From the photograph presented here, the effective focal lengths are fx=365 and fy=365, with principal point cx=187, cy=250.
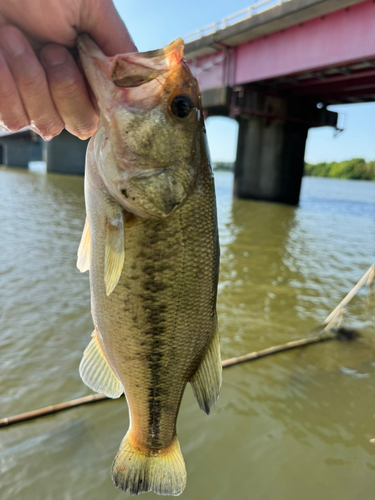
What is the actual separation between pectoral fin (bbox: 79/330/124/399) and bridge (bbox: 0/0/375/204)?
15248 mm

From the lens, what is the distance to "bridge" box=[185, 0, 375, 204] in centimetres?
1381

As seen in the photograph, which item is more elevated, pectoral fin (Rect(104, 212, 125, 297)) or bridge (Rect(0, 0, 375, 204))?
A: bridge (Rect(0, 0, 375, 204))

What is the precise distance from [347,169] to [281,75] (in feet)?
247

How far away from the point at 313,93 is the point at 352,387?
2071 centimetres

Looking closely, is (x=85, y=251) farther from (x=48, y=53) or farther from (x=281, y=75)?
(x=281, y=75)

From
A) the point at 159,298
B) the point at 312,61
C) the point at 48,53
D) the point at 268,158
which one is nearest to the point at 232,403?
the point at 159,298

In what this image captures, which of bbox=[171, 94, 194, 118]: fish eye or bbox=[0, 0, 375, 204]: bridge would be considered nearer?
bbox=[171, 94, 194, 118]: fish eye

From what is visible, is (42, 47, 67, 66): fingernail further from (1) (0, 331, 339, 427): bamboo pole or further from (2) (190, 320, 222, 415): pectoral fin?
(1) (0, 331, 339, 427): bamboo pole

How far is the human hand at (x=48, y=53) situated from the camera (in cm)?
147

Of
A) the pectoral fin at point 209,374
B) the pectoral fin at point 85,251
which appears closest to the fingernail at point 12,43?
the pectoral fin at point 85,251

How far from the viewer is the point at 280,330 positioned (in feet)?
17.3

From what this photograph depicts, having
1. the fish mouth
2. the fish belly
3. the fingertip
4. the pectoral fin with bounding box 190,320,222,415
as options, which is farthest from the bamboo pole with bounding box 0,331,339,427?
the fish mouth

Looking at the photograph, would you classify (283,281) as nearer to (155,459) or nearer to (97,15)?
(155,459)

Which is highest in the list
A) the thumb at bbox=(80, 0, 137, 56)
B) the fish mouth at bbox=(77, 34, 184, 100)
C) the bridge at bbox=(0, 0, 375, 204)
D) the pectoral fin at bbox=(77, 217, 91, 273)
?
the bridge at bbox=(0, 0, 375, 204)
